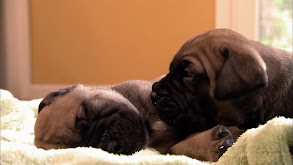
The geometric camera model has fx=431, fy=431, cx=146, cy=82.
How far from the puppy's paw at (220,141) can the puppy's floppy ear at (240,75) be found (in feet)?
0.49

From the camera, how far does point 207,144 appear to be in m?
1.54

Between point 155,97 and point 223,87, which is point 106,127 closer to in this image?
point 155,97

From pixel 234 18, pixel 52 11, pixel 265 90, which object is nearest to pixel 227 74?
pixel 265 90

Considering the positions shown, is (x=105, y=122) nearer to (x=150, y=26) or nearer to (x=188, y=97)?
(x=188, y=97)

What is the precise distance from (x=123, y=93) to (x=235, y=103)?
0.60 m

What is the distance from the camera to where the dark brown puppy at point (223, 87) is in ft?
5.24

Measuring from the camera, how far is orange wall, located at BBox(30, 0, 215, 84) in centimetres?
419

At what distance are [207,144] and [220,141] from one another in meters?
0.06

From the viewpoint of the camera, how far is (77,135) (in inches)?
66.6

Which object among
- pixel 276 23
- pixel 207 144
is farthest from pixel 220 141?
pixel 276 23

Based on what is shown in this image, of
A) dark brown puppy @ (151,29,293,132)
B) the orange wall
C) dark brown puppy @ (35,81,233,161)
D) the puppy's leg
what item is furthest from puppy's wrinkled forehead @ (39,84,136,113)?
the orange wall

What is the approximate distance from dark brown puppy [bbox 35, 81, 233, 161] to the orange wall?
2.29 meters

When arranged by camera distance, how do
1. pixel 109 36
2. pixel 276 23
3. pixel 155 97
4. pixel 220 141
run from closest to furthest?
pixel 220 141 → pixel 155 97 → pixel 276 23 → pixel 109 36

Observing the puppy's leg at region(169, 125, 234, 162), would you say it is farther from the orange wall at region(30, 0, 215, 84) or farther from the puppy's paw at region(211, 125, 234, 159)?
the orange wall at region(30, 0, 215, 84)
